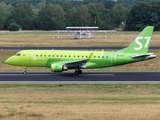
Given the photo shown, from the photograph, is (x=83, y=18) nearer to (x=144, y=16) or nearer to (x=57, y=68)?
(x=144, y=16)

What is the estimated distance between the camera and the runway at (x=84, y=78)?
44722 millimetres

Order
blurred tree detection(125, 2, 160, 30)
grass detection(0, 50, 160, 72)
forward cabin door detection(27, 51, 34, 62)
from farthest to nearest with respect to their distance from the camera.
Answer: blurred tree detection(125, 2, 160, 30) → grass detection(0, 50, 160, 72) → forward cabin door detection(27, 51, 34, 62)

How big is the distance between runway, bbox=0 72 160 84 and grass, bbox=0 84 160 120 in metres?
2.59

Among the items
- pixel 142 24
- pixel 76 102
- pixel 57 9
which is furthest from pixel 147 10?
pixel 76 102

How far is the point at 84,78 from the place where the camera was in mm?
47500

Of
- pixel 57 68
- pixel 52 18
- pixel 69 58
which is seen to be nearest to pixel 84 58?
pixel 69 58

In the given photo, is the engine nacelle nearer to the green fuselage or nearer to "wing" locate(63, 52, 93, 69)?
"wing" locate(63, 52, 93, 69)

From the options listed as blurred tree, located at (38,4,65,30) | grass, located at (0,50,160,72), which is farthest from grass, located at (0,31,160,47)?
blurred tree, located at (38,4,65,30)

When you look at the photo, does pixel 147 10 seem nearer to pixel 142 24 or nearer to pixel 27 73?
pixel 142 24

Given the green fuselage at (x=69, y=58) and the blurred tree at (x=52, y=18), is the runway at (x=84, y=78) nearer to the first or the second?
the green fuselage at (x=69, y=58)

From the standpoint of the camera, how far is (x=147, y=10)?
178250 millimetres

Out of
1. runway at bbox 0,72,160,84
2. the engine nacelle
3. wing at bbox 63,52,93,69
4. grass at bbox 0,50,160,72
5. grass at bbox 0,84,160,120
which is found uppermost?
wing at bbox 63,52,93,69

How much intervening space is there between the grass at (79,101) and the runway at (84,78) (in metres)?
2.59

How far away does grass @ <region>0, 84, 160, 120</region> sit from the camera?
24156mm
